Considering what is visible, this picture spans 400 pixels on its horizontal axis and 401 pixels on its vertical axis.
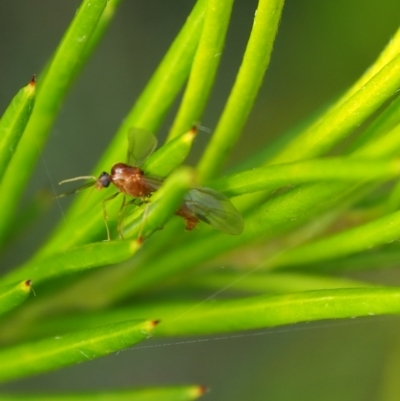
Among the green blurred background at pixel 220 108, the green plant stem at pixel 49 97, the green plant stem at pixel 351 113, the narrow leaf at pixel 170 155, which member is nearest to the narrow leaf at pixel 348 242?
the green plant stem at pixel 351 113

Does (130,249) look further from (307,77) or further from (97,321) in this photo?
(307,77)

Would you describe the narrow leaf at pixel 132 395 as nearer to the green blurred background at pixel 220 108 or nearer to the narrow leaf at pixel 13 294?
the narrow leaf at pixel 13 294

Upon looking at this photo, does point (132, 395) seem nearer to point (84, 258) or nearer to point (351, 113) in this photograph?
point (84, 258)

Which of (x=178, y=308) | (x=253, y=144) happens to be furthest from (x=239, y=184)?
(x=253, y=144)

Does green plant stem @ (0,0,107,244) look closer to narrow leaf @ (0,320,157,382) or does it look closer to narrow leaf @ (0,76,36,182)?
narrow leaf @ (0,76,36,182)

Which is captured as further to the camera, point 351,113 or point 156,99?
point 156,99

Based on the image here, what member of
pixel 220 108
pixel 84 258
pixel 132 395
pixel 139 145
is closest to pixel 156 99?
pixel 139 145
